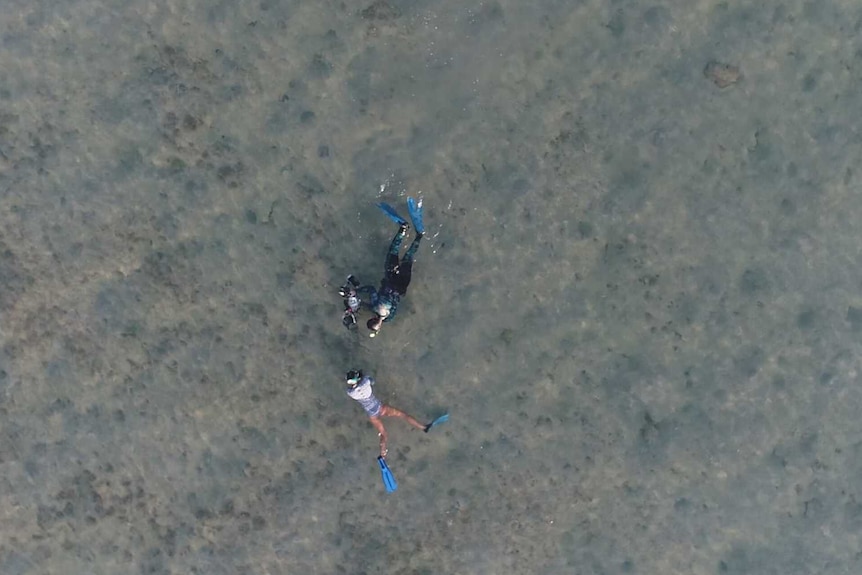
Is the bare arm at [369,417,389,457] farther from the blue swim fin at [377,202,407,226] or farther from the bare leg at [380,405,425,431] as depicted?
the blue swim fin at [377,202,407,226]

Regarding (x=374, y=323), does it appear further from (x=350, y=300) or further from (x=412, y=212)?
(x=412, y=212)

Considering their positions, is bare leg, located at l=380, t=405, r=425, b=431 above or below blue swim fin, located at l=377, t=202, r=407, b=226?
below

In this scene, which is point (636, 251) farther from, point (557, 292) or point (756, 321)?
point (756, 321)

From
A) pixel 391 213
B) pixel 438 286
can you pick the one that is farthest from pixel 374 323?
pixel 391 213

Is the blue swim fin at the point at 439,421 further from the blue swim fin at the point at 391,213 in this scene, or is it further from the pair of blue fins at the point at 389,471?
the blue swim fin at the point at 391,213

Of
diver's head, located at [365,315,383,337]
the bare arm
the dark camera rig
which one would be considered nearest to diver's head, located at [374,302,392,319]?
diver's head, located at [365,315,383,337]

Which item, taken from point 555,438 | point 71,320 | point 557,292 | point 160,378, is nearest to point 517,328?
point 557,292

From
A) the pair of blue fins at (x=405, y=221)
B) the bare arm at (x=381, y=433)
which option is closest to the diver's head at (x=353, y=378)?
the bare arm at (x=381, y=433)
